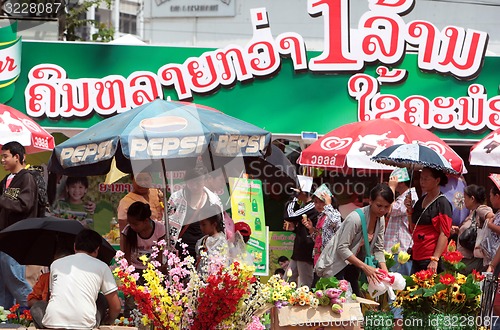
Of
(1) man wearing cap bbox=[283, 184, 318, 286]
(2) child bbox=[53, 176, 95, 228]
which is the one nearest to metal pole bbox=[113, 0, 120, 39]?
(2) child bbox=[53, 176, 95, 228]

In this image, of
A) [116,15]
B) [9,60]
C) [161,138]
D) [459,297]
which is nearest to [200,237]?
[161,138]

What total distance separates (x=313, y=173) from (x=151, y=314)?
828 centimetres

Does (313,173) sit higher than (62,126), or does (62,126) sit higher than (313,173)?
(62,126)

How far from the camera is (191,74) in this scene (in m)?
13.4

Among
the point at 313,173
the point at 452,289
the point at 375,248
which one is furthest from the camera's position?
the point at 313,173

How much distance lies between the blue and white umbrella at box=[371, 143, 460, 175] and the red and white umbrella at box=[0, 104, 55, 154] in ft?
12.8

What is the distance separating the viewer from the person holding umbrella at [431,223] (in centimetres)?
921

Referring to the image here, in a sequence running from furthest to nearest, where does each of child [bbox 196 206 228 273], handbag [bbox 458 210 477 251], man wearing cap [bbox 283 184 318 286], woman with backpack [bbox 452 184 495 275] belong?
1. man wearing cap [bbox 283 184 318 286]
2. handbag [bbox 458 210 477 251]
3. woman with backpack [bbox 452 184 495 275]
4. child [bbox 196 206 228 273]

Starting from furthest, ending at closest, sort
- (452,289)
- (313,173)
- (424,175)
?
(313,173)
(424,175)
(452,289)

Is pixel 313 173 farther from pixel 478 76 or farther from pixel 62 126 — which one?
pixel 62 126

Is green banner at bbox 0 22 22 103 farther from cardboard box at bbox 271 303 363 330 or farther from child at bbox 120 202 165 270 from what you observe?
cardboard box at bbox 271 303 363 330

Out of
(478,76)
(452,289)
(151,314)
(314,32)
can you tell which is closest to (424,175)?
(452,289)

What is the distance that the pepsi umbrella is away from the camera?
7523 mm

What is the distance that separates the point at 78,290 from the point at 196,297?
35.7 inches
